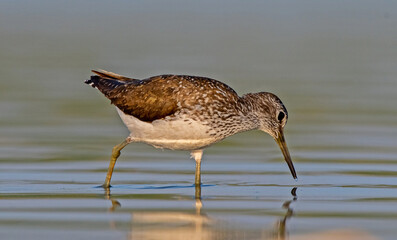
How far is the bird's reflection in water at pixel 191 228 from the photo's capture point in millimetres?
9797

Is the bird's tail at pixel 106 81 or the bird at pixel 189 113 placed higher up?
the bird's tail at pixel 106 81

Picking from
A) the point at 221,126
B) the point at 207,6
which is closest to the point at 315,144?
the point at 221,126

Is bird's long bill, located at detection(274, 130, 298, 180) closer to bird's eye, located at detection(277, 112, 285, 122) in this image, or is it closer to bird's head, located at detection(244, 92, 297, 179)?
bird's head, located at detection(244, 92, 297, 179)

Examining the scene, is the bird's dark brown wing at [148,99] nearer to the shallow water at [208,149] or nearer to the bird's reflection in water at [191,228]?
the shallow water at [208,149]

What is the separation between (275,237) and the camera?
9727mm

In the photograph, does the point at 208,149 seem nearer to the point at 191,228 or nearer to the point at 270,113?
the point at 270,113

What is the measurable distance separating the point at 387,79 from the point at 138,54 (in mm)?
8141

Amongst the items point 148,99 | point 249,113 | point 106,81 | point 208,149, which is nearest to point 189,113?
point 148,99

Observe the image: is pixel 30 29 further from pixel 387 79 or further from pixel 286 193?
pixel 286 193

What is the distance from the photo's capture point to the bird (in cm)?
1280

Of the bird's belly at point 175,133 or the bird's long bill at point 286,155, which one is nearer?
the bird's belly at point 175,133

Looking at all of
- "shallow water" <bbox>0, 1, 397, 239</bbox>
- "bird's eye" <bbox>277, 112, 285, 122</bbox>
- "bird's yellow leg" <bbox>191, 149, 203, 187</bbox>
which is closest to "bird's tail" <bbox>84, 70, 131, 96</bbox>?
"shallow water" <bbox>0, 1, 397, 239</bbox>

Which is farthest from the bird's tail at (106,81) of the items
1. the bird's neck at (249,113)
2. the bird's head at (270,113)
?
the bird's head at (270,113)

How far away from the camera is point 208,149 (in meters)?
15.4
